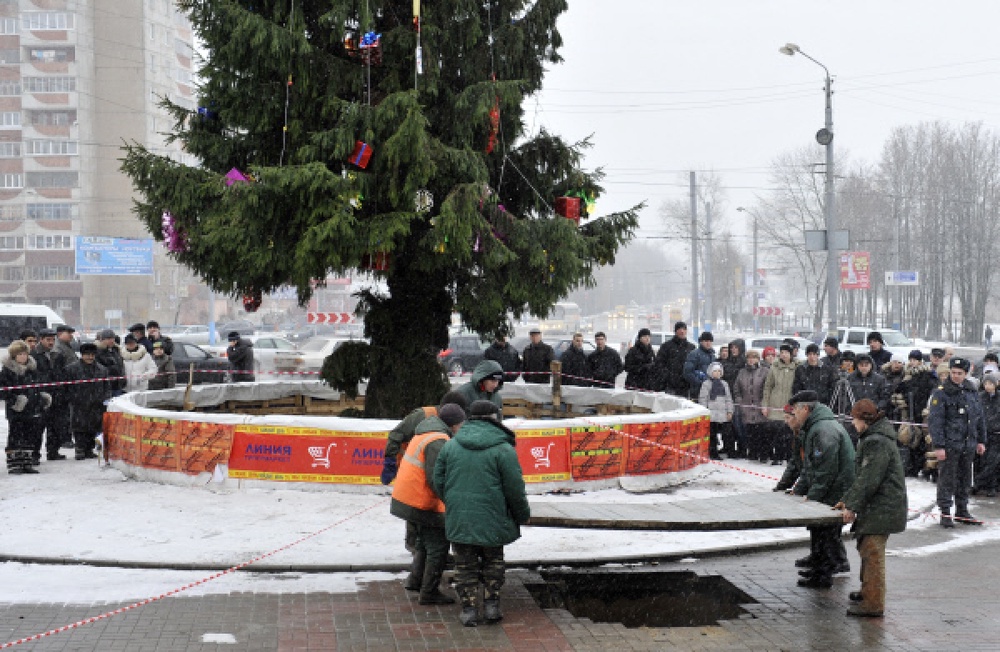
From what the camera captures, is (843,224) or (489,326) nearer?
(489,326)

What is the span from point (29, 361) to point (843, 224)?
65.0m

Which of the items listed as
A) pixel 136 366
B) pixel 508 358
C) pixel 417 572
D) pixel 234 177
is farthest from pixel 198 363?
pixel 417 572

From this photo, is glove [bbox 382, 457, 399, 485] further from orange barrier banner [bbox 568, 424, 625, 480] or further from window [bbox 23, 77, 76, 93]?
window [bbox 23, 77, 76, 93]

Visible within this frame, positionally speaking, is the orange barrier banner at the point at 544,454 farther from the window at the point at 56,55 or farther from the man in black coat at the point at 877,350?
the window at the point at 56,55

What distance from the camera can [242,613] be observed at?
24.3ft

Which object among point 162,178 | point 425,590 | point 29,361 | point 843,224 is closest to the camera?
point 425,590

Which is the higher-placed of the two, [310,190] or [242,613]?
[310,190]

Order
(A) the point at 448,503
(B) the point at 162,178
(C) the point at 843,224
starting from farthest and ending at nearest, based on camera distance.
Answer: (C) the point at 843,224 < (B) the point at 162,178 < (A) the point at 448,503

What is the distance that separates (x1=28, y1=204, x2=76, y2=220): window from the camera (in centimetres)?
7562

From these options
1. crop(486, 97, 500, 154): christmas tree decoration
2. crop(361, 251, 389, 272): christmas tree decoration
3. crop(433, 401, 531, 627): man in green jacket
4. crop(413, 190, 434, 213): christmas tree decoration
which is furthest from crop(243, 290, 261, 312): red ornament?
crop(433, 401, 531, 627): man in green jacket

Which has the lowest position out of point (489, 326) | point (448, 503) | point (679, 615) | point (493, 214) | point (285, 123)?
→ point (679, 615)

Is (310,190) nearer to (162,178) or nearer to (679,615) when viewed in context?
(162,178)

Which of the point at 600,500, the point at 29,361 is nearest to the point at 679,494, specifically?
the point at 600,500

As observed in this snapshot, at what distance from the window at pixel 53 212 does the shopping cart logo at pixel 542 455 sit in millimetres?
72307
